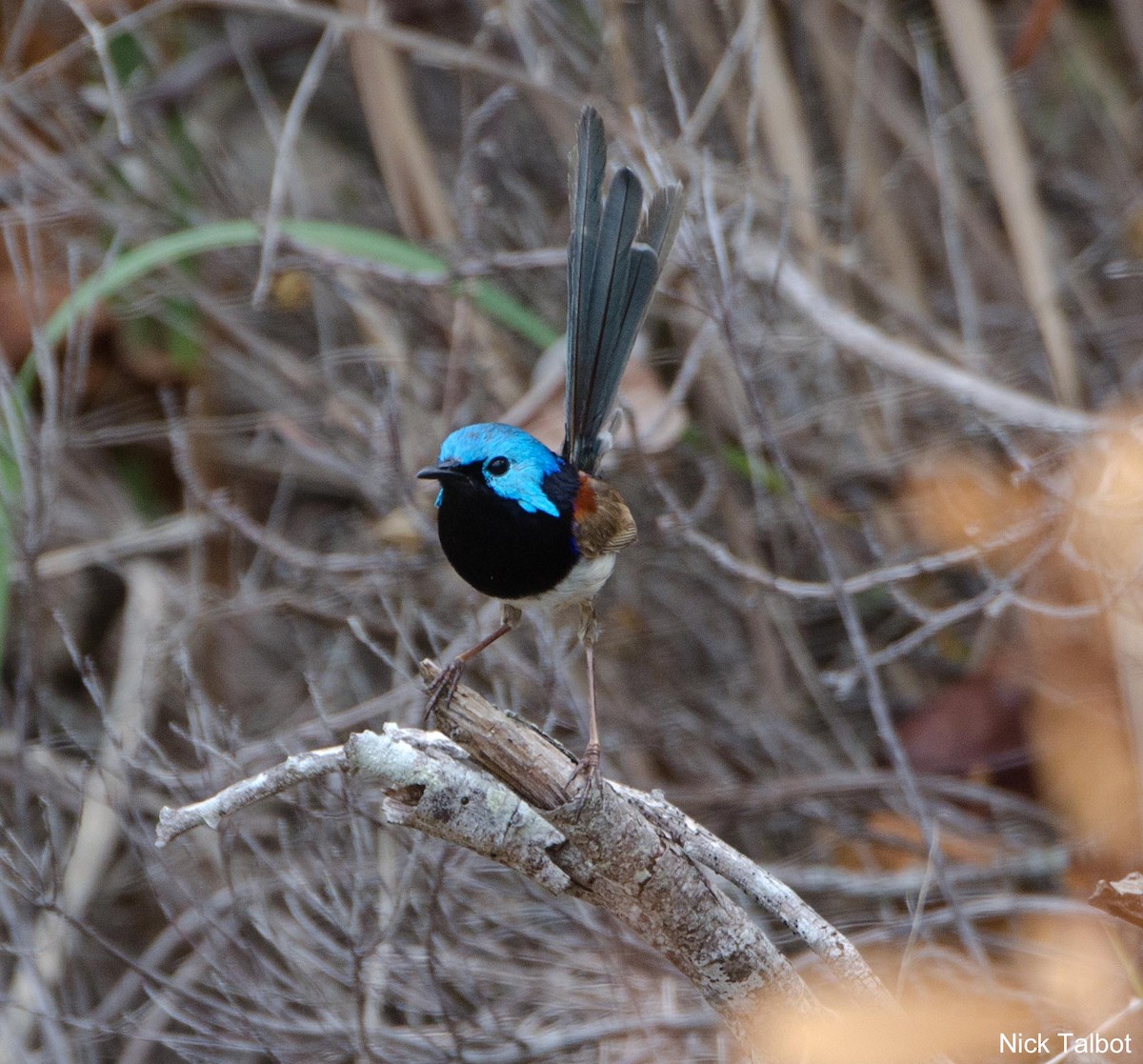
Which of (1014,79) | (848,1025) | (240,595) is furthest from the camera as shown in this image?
(1014,79)

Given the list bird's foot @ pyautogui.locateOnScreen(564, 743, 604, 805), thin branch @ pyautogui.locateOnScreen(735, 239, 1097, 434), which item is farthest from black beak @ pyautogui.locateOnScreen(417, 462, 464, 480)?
thin branch @ pyautogui.locateOnScreen(735, 239, 1097, 434)

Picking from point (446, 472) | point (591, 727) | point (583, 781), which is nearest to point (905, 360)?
point (591, 727)

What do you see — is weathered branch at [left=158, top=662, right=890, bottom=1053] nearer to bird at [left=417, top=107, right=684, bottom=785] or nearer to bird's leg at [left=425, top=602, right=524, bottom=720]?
bird's leg at [left=425, top=602, right=524, bottom=720]

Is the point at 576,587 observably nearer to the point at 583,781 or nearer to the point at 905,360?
the point at 583,781

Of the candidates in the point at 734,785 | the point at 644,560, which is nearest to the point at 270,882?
the point at 734,785

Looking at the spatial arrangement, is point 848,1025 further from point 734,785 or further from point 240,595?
point 240,595

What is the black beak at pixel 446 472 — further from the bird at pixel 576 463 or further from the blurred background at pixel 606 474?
Answer: the blurred background at pixel 606 474
